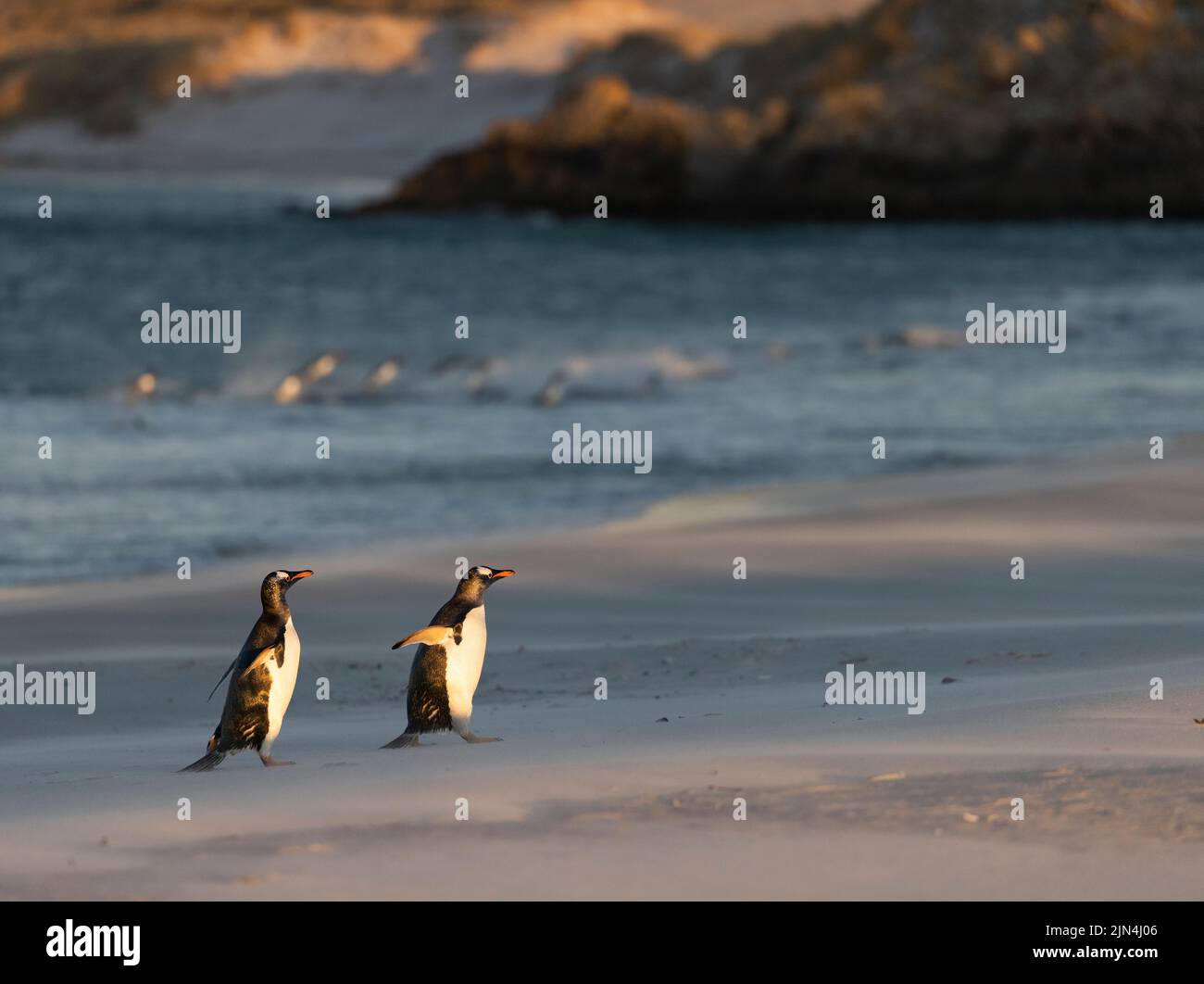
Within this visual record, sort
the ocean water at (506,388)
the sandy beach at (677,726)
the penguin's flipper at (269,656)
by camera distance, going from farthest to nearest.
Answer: the ocean water at (506,388), the penguin's flipper at (269,656), the sandy beach at (677,726)

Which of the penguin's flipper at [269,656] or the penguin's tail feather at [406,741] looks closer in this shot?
the penguin's flipper at [269,656]

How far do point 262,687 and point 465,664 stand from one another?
2.51 feet

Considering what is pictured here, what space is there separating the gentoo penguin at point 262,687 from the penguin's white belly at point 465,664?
56 centimetres

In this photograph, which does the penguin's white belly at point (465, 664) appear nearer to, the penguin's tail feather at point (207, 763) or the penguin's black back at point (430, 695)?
the penguin's black back at point (430, 695)

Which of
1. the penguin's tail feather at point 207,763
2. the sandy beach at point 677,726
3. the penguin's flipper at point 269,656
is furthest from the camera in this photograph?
the penguin's flipper at point 269,656

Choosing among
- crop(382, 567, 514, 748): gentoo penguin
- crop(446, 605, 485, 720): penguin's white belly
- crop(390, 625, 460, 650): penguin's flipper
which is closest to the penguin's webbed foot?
crop(382, 567, 514, 748): gentoo penguin

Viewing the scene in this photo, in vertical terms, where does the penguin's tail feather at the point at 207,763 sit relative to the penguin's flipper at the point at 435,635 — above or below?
below

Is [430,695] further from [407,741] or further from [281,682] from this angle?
[281,682]

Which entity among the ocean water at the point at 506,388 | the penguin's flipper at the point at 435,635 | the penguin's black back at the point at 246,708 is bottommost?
the penguin's black back at the point at 246,708

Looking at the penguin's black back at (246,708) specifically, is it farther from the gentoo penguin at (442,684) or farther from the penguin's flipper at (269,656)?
the gentoo penguin at (442,684)

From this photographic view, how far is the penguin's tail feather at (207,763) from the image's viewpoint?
6.74m

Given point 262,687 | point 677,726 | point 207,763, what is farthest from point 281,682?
point 677,726

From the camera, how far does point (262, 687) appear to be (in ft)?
22.9

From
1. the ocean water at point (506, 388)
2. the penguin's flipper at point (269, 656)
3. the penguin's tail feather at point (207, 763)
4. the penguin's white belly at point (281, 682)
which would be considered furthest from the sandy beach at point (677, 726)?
the ocean water at point (506, 388)
